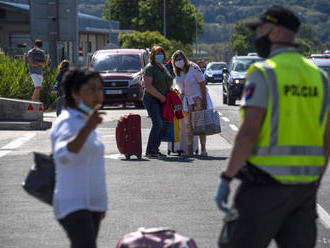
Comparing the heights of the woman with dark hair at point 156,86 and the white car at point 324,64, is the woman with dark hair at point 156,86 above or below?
above

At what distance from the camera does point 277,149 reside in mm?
4875

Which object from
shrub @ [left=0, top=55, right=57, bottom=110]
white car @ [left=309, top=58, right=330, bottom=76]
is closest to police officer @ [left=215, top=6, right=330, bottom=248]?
shrub @ [left=0, top=55, right=57, bottom=110]

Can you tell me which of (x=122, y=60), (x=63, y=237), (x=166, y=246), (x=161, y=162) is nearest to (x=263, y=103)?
(x=166, y=246)

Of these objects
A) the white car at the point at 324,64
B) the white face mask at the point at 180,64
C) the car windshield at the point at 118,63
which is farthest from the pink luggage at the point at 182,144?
the white car at the point at 324,64

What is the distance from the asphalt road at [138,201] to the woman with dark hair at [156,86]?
55 centimetres

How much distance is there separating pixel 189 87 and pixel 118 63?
16.1 metres

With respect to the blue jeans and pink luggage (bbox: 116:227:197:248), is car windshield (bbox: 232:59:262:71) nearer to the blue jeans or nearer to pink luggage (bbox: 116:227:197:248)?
the blue jeans

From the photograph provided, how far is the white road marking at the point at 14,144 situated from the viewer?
16.1 metres

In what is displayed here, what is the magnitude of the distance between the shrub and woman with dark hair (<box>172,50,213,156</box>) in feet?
35.0

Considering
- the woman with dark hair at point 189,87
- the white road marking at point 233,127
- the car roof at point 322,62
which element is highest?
the woman with dark hair at point 189,87

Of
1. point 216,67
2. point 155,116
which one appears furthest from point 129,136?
point 216,67

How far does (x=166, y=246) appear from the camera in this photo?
16.6 feet

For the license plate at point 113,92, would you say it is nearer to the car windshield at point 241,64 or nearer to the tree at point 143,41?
the car windshield at point 241,64

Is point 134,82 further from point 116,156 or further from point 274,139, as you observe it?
point 274,139
